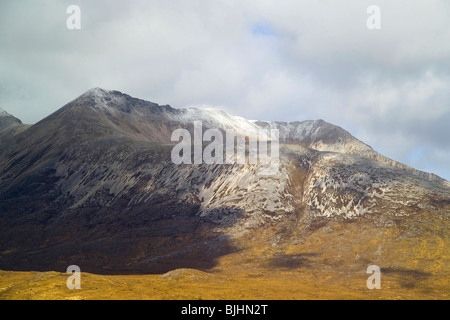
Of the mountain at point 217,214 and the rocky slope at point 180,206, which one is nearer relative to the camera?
the mountain at point 217,214

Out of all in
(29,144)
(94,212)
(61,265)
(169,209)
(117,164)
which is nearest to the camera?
(61,265)

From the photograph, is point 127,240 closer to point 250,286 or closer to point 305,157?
point 250,286

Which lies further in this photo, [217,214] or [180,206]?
[180,206]

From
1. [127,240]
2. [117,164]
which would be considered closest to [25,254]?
[127,240]

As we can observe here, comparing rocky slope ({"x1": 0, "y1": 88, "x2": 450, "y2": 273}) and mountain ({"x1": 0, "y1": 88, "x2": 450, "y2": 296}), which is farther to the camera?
rocky slope ({"x1": 0, "y1": 88, "x2": 450, "y2": 273})
